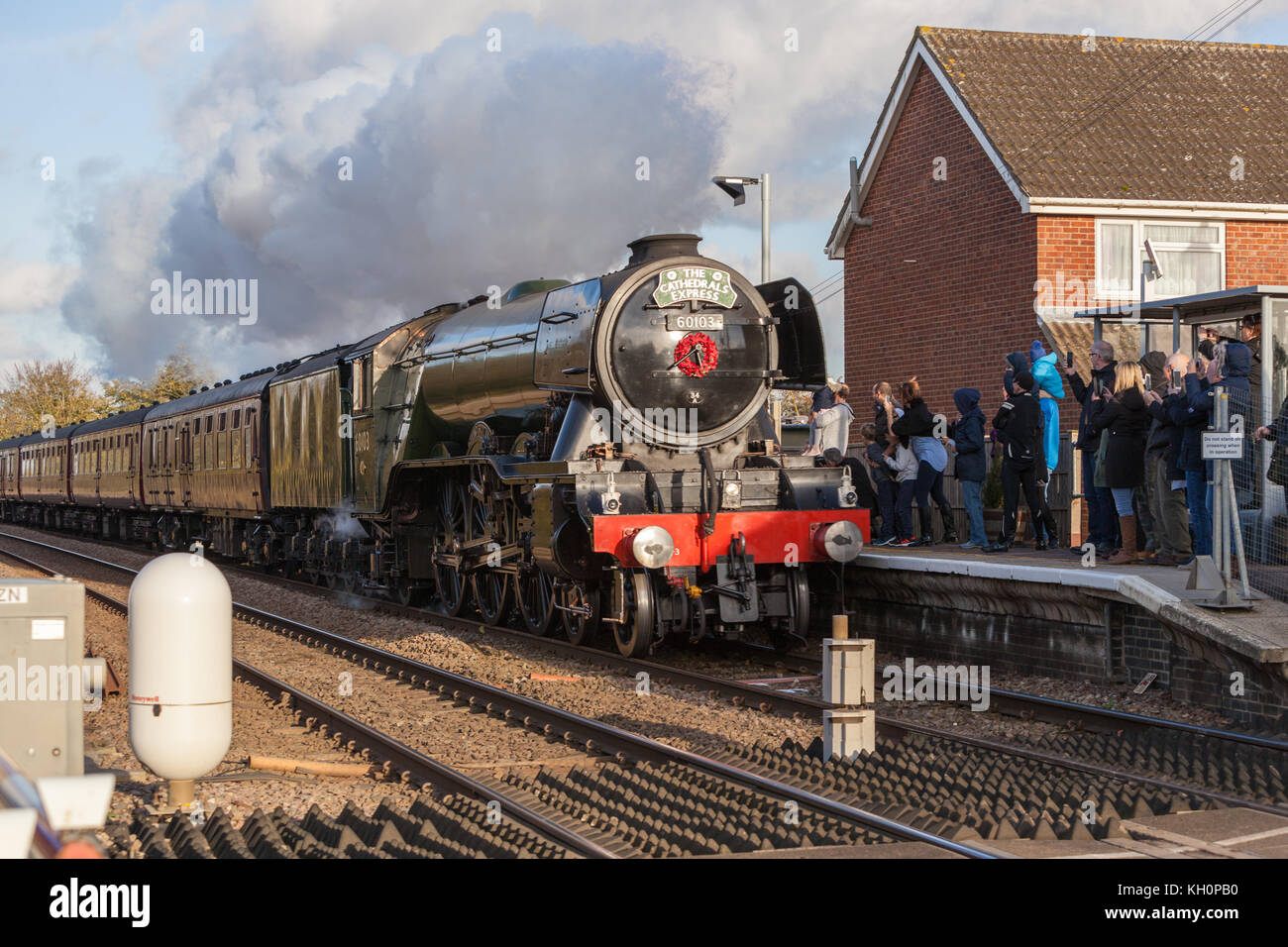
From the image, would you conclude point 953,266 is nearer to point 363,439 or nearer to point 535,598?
point 363,439

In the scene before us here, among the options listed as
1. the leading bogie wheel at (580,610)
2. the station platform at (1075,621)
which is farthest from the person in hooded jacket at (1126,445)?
the leading bogie wheel at (580,610)

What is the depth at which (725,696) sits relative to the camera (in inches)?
384

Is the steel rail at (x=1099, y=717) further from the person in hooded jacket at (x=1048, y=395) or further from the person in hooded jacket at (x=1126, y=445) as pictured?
the person in hooded jacket at (x=1048, y=395)

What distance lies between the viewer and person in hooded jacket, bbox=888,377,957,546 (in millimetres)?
12930

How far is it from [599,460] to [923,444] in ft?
11.7

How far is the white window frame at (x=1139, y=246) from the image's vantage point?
17.8m

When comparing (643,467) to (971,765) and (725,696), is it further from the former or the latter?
(971,765)

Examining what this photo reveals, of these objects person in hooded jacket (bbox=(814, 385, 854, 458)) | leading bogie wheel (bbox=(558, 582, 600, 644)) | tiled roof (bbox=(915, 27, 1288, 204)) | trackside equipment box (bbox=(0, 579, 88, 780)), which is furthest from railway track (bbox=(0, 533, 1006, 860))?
tiled roof (bbox=(915, 27, 1288, 204))

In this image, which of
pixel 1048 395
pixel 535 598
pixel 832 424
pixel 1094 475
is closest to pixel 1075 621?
pixel 1094 475

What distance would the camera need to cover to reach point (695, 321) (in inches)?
465

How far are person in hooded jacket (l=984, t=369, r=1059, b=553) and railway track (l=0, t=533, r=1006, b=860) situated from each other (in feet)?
16.8

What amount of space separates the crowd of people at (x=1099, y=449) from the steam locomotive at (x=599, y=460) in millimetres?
1197
